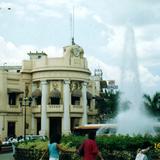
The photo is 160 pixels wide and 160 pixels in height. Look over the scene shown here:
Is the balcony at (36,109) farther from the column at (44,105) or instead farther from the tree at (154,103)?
the tree at (154,103)

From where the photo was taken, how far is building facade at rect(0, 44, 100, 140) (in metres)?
65.2

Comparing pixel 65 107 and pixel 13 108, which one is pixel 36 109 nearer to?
pixel 13 108

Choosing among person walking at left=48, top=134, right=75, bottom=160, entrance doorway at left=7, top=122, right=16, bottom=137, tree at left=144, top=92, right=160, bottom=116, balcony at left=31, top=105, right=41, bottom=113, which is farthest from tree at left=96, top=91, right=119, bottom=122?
person walking at left=48, top=134, right=75, bottom=160

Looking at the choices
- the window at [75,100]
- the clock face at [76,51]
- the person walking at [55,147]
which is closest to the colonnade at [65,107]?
the window at [75,100]

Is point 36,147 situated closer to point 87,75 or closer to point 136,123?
point 136,123

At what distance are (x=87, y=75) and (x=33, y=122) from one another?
966 cm

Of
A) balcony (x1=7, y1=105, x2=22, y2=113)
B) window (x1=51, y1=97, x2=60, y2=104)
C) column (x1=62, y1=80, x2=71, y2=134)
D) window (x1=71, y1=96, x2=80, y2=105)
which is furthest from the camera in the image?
window (x1=71, y1=96, x2=80, y2=105)

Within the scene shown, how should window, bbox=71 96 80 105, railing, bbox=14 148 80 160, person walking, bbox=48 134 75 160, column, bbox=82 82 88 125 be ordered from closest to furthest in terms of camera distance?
1. person walking, bbox=48 134 75 160
2. railing, bbox=14 148 80 160
3. column, bbox=82 82 88 125
4. window, bbox=71 96 80 105

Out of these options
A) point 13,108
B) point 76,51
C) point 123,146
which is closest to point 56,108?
point 13,108

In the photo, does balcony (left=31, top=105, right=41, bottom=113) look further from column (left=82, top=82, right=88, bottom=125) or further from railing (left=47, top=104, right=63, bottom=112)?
column (left=82, top=82, right=88, bottom=125)

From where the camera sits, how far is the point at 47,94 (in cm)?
6631

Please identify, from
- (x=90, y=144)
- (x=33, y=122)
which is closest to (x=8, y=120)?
(x=33, y=122)

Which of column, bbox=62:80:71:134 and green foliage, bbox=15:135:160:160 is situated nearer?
green foliage, bbox=15:135:160:160

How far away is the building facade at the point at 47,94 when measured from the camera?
6519cm
